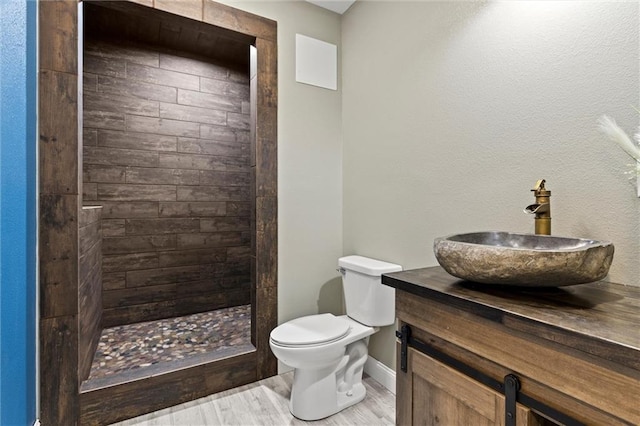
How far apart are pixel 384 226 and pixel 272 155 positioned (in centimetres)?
88

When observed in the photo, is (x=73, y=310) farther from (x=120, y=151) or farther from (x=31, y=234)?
(x=120, y=151)

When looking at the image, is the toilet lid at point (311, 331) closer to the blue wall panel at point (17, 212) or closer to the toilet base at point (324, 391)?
the toilet base at point (324, 391)

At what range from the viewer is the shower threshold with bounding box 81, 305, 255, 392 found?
1.82 m

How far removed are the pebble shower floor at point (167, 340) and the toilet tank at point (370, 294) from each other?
826 millimetres

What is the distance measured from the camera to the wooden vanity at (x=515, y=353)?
60 cm

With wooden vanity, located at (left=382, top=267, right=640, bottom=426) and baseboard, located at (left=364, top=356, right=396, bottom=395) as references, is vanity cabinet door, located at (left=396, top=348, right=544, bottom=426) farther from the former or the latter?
baseboard, located at (left=364, top=356, right=396, bottom=395)

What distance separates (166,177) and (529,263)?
2.84 meters

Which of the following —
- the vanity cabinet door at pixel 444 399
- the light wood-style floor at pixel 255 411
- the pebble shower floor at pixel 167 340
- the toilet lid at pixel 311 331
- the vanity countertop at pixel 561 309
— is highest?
the vanity countertop at pixel 561 309

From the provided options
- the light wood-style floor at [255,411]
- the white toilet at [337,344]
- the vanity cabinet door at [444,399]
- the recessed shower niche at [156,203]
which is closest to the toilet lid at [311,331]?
the white toilet at [337,344]

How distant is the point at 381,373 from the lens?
2031mm

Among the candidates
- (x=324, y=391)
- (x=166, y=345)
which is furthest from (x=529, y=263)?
(x=166, y=345)

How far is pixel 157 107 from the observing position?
2.76 meters

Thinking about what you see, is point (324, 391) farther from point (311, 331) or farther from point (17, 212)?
point (17, 212)

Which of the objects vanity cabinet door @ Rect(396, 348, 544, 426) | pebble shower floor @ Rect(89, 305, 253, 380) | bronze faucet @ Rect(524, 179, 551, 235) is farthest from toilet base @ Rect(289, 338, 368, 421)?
bronze faucet @ Rect(524, 179, 551, 235)
